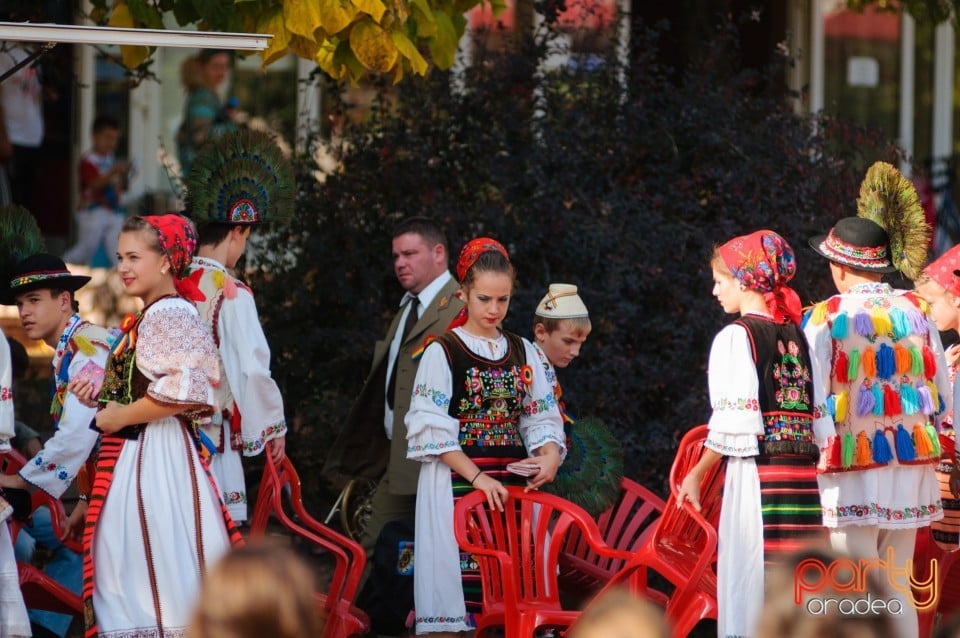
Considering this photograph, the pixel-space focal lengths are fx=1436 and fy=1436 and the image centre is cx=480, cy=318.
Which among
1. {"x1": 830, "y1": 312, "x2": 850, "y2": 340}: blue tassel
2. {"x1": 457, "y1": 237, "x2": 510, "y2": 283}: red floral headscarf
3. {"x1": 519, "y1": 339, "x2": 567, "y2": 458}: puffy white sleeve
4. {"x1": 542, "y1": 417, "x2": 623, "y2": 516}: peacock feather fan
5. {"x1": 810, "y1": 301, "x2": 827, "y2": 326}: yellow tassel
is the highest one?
{"x1": 457, "y1": 237, "x2": 510, "y2": 283}: red floral headscarf

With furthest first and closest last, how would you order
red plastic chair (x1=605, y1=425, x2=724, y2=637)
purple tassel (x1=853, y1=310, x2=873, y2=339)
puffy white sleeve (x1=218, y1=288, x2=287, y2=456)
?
purple tassel (x1=853, y1=310, x2=873, y2=339)
puffy white sleeve (x1=218, y1=288, x2=287, y2=456)
red plastic chair (x1=605, y1=425, x2=724, y2=637)

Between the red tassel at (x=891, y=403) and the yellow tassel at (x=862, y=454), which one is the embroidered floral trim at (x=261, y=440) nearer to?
the yellow tassel at (x=862, y=454)

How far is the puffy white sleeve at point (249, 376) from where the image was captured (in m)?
5.51

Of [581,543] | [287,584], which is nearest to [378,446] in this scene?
[581,543]

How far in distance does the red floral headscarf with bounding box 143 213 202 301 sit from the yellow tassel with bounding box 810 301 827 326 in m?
2.42

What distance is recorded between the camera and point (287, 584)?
275 cm

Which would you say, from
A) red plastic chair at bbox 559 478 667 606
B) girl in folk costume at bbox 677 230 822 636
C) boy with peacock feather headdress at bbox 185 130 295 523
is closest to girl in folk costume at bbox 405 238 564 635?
red plastic chair at bbox 559 478 667 606

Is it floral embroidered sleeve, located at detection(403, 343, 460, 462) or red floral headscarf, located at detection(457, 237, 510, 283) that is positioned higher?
red floral headscarf, located at detection(457, 237, 510, 283)

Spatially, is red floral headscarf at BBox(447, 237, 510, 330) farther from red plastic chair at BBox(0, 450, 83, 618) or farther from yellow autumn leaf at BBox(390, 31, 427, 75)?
red plastic chair at BBox(0, 450, 83, 618)

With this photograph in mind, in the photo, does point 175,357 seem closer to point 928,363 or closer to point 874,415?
point 874,415

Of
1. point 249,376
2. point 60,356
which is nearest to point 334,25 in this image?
point 249,376

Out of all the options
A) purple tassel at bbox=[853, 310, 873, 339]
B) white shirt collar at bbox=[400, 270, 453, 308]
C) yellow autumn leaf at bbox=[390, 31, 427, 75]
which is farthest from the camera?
white shirt collar at bbox=[400, 270, 453, 308]

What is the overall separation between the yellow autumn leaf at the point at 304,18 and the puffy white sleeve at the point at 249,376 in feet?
3.52

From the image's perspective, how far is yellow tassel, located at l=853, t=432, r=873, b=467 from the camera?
18.4 feet
